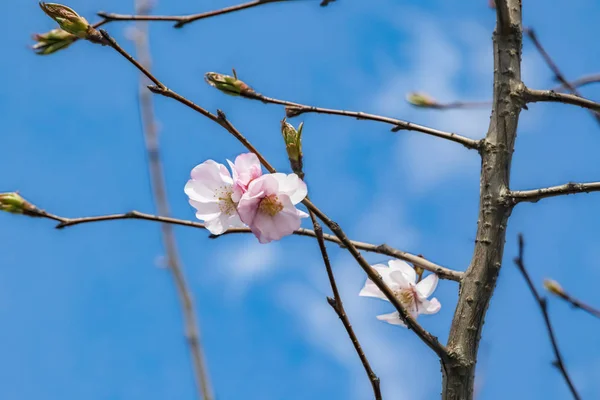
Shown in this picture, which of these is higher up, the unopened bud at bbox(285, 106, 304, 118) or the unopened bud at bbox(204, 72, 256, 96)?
the unopened bud at bbox(285, 106, 304, 118)

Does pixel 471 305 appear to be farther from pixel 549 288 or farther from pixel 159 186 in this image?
pixel 159 186

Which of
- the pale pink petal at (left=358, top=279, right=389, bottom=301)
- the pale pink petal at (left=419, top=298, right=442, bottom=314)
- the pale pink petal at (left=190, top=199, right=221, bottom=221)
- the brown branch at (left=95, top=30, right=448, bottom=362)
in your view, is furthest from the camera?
the pale pink petal at (left=419, top=298, right=442, bottom=314)

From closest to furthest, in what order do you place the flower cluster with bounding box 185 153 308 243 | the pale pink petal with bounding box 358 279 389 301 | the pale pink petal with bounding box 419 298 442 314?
the flower cluster with bounding box 185 153 308 243 → the pale pink petal with bounding box 358 279 389 301 → the pale pink petal with bounding box 419 298 442 314

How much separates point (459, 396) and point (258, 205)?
0.62 metres

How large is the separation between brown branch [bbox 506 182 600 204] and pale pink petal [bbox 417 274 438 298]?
1.27 feet

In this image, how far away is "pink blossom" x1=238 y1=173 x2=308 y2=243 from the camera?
1.49 m

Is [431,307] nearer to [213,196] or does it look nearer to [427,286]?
[427,286]

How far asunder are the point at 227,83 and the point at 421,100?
1.23m

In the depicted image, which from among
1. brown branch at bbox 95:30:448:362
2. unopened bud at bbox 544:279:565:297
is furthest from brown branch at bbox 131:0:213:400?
unopened bud at bbox 544:279:565:297

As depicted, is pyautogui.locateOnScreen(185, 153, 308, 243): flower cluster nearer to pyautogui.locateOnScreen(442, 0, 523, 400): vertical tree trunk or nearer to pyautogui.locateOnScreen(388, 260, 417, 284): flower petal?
pyautogui.locateOnScreen(442, 0, 523, 400): vertical tree trunk

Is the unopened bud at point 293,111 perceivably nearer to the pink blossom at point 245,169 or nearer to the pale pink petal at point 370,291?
the pink blossom at point 245,169

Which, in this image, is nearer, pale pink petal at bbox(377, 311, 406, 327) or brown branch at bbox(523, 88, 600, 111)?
brown branch at bbox(523, 88, 600, 111)

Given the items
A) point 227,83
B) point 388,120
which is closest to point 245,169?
point 227,83

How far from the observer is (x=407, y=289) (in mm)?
1988
